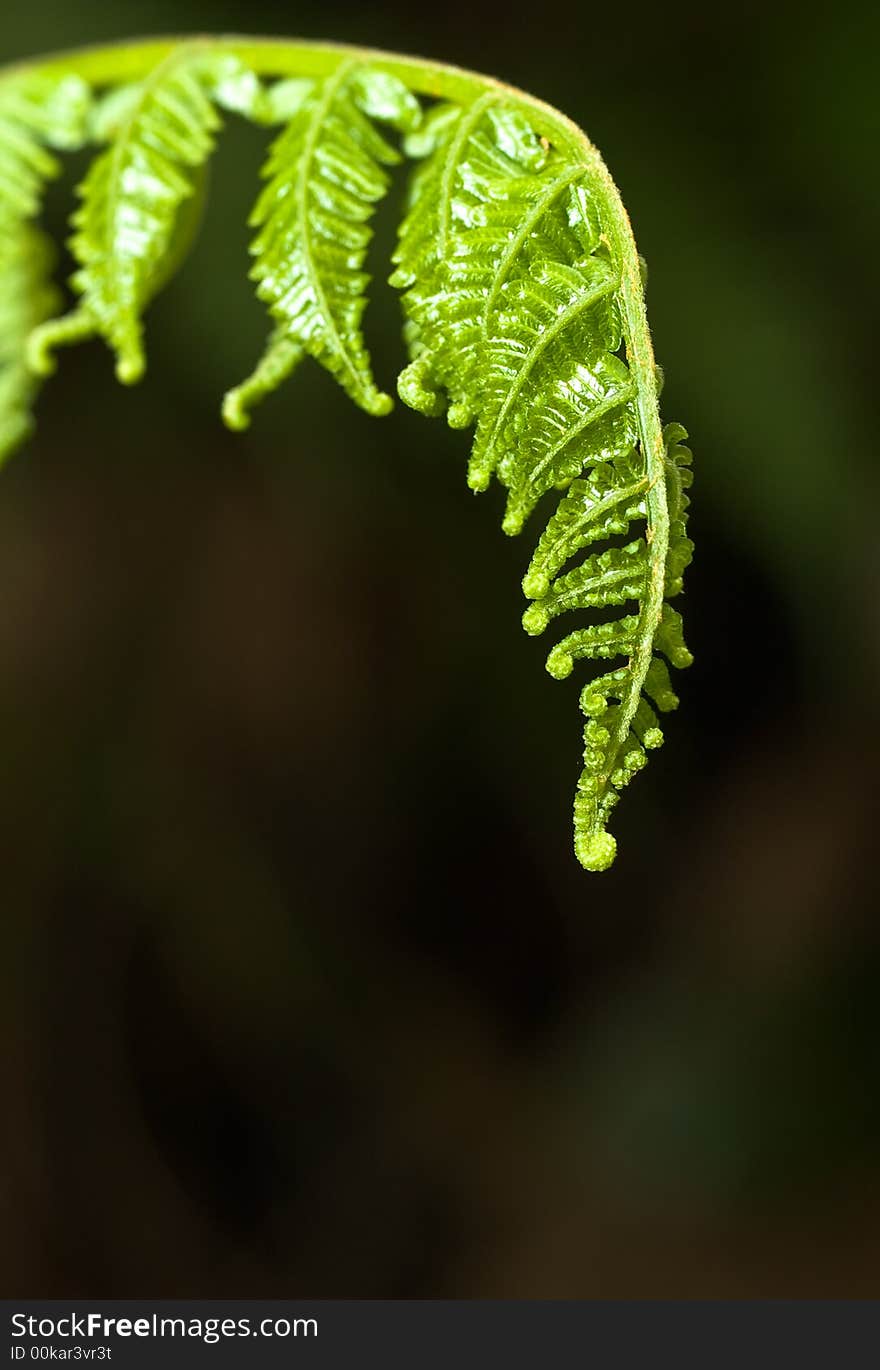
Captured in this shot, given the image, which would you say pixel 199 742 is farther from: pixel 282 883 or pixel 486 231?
pixel 486 231

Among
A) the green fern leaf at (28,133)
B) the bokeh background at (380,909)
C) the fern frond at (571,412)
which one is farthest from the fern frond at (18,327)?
the bokeh background at (380,909)

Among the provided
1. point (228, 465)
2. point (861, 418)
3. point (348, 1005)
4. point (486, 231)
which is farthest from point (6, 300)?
point (348, 1005)

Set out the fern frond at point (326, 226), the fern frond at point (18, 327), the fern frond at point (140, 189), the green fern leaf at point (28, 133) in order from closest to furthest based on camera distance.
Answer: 1. the fern frond at point (326, 226)
2. the fern frond at point (140, 189)
3. the green fern leaf at point (28, 133)
4. the fern frond at point (18, 327)

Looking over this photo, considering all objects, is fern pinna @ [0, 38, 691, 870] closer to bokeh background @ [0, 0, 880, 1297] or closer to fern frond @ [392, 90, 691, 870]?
fern frond @ [392, 90, 691, 870]

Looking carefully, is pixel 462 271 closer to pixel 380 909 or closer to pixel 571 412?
pixel 571 412

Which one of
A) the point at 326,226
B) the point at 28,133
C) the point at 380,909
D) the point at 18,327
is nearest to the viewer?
the point at 326,226

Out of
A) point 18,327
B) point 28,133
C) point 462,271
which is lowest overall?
point 18,327

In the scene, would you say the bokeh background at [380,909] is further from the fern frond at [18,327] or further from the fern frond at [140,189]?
the fern frond at [140,189]

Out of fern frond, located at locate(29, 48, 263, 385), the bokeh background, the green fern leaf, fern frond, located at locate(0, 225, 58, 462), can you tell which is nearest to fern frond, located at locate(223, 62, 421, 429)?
fern frond, located at locate(29, 48, 263, 385)

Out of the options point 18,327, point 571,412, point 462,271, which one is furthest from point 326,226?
point 18,327
